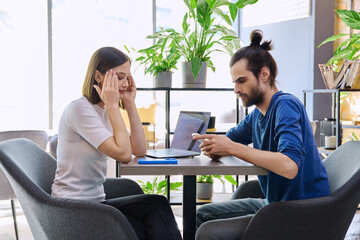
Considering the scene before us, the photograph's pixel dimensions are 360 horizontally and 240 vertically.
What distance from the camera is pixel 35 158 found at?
6.19 ft

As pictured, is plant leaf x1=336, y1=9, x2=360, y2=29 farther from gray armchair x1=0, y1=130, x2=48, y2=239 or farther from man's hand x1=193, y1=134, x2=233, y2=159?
gray armchair x1=0, y1=130, x2=48, y2=239

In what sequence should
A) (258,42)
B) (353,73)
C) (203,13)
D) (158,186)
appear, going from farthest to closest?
(353,73) < (158,186) < (203,13) < (258,42)

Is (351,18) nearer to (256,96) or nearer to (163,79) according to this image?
(163,79)

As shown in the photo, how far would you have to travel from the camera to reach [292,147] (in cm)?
156

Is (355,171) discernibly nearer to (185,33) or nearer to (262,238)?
(262,238)

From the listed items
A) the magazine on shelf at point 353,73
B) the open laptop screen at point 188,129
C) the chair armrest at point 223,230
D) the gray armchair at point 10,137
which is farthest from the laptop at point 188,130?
the magazine on shelf at point 353,73

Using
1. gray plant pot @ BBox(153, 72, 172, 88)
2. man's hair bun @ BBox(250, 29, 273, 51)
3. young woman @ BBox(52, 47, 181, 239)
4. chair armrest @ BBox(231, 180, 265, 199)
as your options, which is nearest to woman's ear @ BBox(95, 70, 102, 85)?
young woman @ BBox(52, 47, 181, 239)

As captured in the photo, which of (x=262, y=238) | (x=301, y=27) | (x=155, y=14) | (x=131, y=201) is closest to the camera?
(x=262, y=238)

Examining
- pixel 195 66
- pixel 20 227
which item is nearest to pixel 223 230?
pixel 195 66

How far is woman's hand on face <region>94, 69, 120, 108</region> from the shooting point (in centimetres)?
179

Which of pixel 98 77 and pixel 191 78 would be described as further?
pixel 191 78

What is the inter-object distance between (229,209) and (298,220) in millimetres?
468

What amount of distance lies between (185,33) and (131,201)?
5.38 ft

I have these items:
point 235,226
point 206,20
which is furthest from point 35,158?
point 206,20
